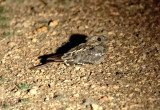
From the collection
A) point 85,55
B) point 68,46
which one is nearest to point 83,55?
point 85,55

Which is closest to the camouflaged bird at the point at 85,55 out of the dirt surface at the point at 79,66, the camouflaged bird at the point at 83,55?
the camouflaged bird at the point at 83,55

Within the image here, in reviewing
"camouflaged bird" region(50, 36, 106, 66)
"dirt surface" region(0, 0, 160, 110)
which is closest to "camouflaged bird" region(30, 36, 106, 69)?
"camouflaged bird" region(50, 36, 106, 66)

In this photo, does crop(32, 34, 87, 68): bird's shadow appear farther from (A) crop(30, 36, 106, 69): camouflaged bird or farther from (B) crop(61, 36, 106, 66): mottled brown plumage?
(B) crop(61, 36, 106, 66): mottled brown plumage

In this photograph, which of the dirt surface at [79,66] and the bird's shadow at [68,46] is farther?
the bird's shadow at [68,46]

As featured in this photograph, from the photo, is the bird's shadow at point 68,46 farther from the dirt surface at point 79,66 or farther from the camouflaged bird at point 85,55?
the camouflaged bird at point 85,55

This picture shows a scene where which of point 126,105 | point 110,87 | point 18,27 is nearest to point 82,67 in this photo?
point 110,87

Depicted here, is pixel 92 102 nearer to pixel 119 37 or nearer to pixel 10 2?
pixel 119 37

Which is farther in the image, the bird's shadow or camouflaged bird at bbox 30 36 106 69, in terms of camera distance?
the bird's shadow

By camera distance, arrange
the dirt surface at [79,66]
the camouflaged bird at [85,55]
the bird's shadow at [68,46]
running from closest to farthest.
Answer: the dirt surface at [79,66]
the camouflaged bird at [85,55]
the bird's shadow at [68,46]
